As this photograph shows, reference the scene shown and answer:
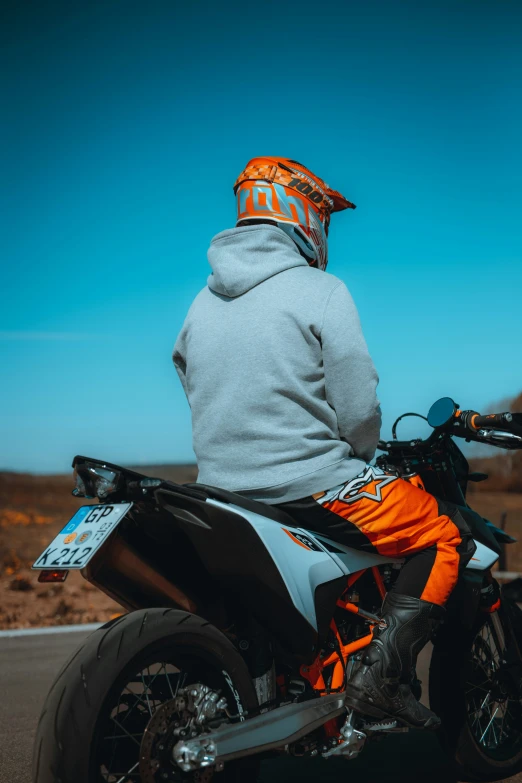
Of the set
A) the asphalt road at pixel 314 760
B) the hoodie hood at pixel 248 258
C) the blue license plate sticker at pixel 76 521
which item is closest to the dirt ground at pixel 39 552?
the blue license plate sticker at pixel 76 521

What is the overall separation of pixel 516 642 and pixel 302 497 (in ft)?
5.20

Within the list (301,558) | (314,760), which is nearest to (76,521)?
(301,558)

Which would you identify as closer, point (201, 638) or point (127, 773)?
point (127, 773)

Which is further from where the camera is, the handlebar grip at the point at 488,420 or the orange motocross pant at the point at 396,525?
the handlebar grip at the point at 488,420

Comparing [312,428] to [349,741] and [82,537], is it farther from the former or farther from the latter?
[349,741]

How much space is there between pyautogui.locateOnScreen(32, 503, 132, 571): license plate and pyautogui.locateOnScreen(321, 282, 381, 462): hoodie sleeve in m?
0.92

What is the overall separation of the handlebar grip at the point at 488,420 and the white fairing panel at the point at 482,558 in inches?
20.6

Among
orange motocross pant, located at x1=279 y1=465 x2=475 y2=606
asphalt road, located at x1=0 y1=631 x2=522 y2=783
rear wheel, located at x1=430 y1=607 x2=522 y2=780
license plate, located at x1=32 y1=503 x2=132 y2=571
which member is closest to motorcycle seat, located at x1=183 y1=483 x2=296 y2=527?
orange motocross pant, located at x1=279 y1=465 x2=475 y2=606

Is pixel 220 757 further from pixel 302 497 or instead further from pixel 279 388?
pixel 279 388

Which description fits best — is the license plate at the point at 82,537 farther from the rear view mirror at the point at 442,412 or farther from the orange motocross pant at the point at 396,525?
the rear view mirror at the point at 442,412

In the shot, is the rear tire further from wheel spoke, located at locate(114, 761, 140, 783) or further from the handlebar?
the handlebar

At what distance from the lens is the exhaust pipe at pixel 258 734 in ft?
8.70

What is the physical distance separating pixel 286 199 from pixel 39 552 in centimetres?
1294

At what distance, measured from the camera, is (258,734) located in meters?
2.82
